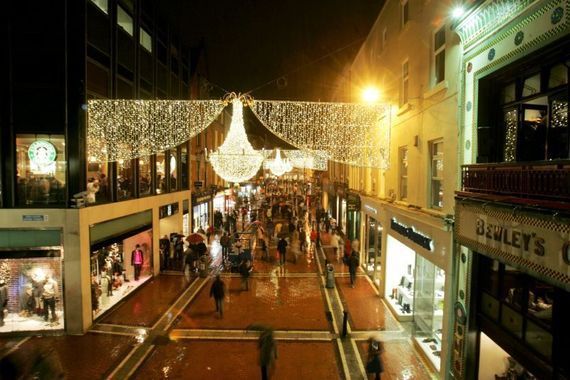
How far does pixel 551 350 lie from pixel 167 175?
18.7 metres

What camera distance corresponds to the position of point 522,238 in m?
5.54

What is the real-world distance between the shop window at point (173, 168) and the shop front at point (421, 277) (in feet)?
41.3

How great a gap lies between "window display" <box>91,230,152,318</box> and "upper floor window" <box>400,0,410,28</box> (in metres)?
13.5

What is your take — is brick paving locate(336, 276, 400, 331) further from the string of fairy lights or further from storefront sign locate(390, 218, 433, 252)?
the string of fairy lights

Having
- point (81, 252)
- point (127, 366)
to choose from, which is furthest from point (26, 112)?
point (127, 366)

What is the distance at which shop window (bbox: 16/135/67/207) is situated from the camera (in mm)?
11594

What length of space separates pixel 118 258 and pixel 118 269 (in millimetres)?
469

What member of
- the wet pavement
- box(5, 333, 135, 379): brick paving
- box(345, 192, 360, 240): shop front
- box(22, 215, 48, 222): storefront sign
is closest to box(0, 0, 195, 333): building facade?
box(22, 215, 48, 222): storefront sign

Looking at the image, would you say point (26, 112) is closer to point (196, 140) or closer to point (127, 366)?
point (127, 366)

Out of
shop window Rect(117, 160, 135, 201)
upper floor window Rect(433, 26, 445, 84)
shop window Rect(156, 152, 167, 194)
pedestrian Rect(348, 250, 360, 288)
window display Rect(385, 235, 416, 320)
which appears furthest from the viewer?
shop window Rect(156, 152, 167, 194)

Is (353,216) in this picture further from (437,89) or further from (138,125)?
(437,89)

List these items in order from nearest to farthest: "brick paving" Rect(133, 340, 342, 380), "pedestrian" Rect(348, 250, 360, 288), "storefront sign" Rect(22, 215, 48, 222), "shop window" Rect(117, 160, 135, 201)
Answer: "brick paving" Rect(133, 340, 342, 380) → "storefront sign" Rect(22, 215, 48, 222) → "shop window" Rect(117, 160, 135, 201) → "pedestrian" Rect(348, 250, 360, 288)

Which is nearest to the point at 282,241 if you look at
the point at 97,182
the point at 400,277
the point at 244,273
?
the point at 244,273

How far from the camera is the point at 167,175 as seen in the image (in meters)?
20.6
